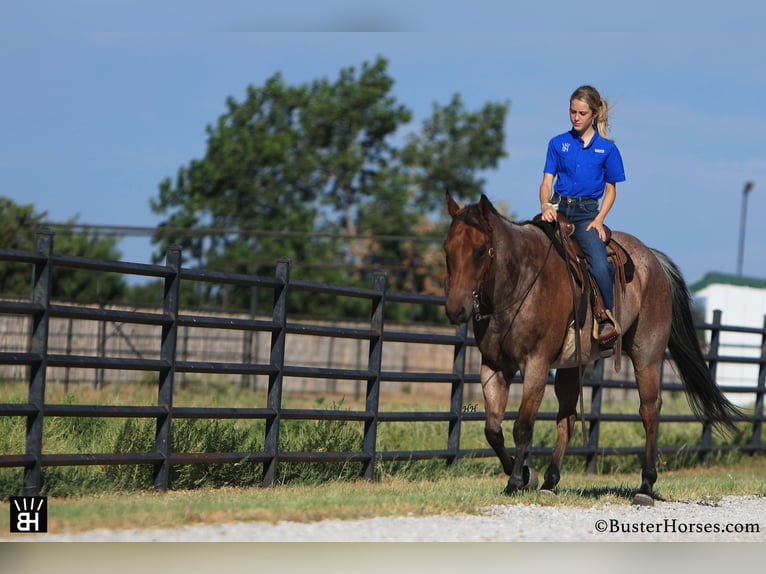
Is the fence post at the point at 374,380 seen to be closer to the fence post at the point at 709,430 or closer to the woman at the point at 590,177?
the woman at the point at 590,177

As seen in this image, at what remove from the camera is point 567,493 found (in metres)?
8.69

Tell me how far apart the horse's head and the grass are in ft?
4.41

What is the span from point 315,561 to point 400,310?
34893mm

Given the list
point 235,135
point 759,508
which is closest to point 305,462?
point 759,508

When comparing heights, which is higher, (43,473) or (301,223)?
(301,223)

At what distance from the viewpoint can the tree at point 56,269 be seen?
3594 centimetres

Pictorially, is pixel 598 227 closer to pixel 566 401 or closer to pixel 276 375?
pixel 566 401

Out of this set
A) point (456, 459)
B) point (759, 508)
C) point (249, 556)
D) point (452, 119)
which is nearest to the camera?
point (249, 556)

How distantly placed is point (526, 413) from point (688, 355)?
2702mm

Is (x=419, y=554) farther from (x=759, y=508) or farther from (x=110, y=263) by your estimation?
(x=759, y=508)

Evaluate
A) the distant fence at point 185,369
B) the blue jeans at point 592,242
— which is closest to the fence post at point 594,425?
the distant fence at point 185,369

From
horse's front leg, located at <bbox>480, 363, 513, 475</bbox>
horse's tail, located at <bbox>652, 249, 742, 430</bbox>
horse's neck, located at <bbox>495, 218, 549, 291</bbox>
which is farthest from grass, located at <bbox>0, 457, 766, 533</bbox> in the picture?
horse's neck, located at <bbox>495, 218, 549, 291</bbox>

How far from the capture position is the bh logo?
233 inches

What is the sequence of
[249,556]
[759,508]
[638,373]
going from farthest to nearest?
[638,373] → [759,508] → [249,556]
